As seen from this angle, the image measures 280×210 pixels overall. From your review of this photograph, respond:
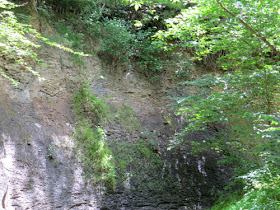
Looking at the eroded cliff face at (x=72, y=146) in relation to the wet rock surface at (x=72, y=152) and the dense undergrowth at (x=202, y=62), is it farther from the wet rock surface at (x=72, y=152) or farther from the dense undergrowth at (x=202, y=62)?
the dense undergrowth at (x=202, y=62)

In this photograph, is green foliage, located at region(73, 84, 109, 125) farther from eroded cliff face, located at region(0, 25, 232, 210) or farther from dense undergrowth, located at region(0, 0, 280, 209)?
eroded cliff face, located at region(0, 25, 232, 210)

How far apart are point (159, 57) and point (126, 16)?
2.53 metres

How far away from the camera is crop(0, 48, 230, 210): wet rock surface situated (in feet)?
18.8

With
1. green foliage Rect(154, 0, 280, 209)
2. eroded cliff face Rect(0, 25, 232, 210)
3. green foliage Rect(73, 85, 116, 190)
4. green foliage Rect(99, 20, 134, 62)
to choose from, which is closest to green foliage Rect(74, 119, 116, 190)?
green foliage Rect(73, 85, 116, 190)

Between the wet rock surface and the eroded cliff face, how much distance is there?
0.02m

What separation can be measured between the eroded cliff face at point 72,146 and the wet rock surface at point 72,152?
2 cm

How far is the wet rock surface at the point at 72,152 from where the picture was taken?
5719 mm

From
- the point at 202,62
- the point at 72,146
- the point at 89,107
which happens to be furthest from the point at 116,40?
the point at 202,62

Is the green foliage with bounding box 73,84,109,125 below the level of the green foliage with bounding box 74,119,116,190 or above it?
above

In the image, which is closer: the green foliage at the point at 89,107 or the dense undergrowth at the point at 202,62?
the dense undergrowth at the point at 202,62

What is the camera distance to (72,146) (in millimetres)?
6883

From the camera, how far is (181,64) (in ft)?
36.8

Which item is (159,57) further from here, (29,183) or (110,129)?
(29,183)

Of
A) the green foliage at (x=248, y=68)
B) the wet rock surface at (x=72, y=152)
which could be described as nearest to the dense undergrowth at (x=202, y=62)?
the green foliage at (x=248, y=68)
